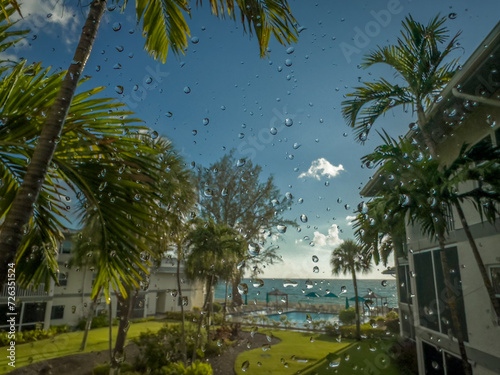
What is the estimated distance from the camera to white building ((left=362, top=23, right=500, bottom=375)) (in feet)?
10.6

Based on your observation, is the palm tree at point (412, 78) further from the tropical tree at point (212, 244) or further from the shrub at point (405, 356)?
the shrub at point (405, 356)

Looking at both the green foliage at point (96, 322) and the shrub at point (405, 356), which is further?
the green foliage at point (96, 322)

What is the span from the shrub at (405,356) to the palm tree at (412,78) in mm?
5689

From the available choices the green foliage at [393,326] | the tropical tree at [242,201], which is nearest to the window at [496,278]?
the tropical tree at [242,201]

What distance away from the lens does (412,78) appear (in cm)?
435

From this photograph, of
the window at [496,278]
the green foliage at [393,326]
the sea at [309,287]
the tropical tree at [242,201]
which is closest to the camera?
the sea at [309,287]

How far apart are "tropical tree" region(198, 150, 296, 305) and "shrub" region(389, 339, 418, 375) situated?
4.24 metres

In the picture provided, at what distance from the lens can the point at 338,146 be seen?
3434mm

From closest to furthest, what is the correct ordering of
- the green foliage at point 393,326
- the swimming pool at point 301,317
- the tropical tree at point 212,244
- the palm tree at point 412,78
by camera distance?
the palm tree at point 412,78
the tropical tree at point 212,244
the green foliage at point 393,326
the swimming pool at point 301,317

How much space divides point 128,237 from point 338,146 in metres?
2.52

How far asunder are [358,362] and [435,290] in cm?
320

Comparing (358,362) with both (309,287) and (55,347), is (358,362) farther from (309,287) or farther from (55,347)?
(55,347)

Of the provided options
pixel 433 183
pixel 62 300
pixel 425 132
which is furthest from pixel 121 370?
pixel 425 132

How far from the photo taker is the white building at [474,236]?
128 inches
